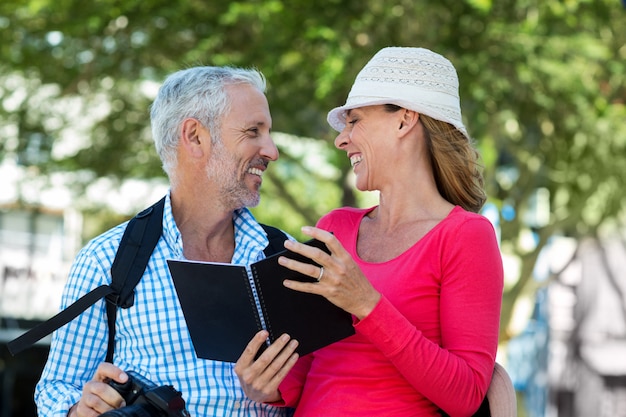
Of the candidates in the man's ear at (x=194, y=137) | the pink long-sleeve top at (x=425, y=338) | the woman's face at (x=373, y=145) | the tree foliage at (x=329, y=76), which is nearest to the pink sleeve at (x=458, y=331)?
the pink long-sleeve top at (x=425, y=338)

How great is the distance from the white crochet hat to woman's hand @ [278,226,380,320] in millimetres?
568

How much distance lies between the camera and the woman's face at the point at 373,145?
2.86 meters

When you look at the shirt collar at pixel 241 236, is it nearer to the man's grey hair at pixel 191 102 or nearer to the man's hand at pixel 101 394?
the man's grey hair at pixel 191 102

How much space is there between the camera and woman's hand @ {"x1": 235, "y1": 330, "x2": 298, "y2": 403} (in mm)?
2645

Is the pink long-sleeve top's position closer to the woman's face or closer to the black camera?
the woman's face

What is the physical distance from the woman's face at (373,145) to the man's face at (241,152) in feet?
1.71

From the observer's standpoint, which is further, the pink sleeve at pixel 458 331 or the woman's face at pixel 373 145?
the woman's face at pixel 373 145

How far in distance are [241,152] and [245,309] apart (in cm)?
80

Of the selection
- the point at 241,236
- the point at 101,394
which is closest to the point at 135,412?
the point at 101,394

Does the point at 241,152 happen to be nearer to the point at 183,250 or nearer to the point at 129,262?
the point at 183,250

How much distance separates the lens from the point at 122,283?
3012 mm

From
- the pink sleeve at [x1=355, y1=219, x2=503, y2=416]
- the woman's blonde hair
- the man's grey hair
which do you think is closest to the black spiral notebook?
the pink sleeve at [x1=355, y1=219, x2=503, y2=416]

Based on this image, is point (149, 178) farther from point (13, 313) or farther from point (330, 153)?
point (13, 313)

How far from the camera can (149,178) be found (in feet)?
41.8
